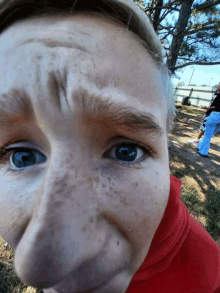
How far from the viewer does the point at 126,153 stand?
52 centimetres

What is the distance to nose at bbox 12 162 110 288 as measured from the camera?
0.36m

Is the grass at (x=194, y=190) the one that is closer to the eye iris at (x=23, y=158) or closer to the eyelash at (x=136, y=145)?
the eye iris at (x=23, y=158)

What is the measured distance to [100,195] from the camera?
42 centimetres

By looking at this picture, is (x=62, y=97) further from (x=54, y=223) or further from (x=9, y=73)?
(x=54, y=223)

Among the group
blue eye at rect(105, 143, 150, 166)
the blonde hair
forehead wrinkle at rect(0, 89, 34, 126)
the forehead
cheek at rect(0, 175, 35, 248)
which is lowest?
cheek at rect(0, 175, 35, 248)

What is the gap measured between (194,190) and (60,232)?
2525 mm

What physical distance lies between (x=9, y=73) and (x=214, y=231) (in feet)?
7.41

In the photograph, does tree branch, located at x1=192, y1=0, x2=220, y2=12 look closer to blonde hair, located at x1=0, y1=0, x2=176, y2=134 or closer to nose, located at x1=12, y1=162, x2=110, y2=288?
blonde hair, located at x1=0, y1=0, x2=176, y2=134

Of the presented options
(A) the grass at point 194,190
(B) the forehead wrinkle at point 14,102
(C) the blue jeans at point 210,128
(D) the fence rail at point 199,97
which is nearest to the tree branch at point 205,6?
(C) the blue jeans at point 210,128

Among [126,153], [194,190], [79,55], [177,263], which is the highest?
[79,55]

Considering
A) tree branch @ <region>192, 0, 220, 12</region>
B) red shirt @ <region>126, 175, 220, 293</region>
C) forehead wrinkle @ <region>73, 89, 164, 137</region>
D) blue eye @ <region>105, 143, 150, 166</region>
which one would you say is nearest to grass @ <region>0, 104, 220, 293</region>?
red shirt @ <region>126, 175, 220, 293</region>

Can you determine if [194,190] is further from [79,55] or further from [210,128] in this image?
[79,55]

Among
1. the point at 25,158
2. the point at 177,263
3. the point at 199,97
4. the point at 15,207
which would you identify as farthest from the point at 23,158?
the point at 199,97

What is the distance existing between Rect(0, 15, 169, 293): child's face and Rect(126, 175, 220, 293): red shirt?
28cm
